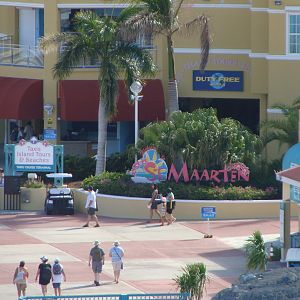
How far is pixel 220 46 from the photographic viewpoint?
53.2 meters

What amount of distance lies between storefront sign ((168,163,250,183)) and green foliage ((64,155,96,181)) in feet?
18.9

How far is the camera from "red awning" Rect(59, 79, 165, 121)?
173ft

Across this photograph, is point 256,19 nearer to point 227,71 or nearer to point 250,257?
point 227,71

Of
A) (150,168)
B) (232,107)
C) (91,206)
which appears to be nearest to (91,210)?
(91,206)

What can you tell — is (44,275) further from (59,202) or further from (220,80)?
(220,80)

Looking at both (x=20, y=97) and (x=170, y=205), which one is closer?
(x=170, y=205)

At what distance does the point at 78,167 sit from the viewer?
4991 cm

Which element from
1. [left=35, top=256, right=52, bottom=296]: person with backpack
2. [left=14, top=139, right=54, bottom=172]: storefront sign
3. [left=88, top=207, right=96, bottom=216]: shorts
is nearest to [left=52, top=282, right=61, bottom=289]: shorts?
[left=35, top=256, right=52, bottom=296]: person with backpack

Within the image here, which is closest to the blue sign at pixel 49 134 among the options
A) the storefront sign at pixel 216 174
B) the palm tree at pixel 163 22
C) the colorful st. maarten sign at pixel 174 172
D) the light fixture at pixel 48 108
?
the light fixture at pixel 48 108

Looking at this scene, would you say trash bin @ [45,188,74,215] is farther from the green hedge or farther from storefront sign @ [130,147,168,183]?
storefront sign @ [130,147,168,183]

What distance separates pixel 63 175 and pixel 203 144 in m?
5.16

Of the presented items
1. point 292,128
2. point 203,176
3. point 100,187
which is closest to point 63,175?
point 100,187

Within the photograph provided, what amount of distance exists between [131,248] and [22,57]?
18084 millimetres

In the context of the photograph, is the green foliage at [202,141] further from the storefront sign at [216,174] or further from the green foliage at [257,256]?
the green foliage at [257,256]
